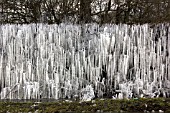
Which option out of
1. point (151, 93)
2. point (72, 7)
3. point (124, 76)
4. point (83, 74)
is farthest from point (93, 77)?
point (72, 7)

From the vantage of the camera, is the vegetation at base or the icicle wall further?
the icicle wall

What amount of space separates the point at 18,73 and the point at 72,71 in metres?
1.53

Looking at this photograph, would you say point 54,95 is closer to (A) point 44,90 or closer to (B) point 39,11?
(A) point 44,90

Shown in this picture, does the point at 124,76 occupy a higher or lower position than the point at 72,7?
lower

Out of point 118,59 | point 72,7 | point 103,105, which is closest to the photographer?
point 103,105

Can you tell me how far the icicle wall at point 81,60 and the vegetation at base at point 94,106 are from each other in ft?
4.48

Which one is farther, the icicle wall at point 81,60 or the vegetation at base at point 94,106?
the icicle wall at point 81,60

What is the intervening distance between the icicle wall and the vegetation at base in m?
1.37

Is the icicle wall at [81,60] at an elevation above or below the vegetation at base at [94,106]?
above

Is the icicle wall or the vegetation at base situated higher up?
the icicle wall

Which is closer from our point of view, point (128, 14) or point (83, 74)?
point (83, 74)

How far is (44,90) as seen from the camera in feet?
30.0

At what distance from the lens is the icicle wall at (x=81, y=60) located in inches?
361

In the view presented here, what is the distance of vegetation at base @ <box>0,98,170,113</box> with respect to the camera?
23.4 feet
